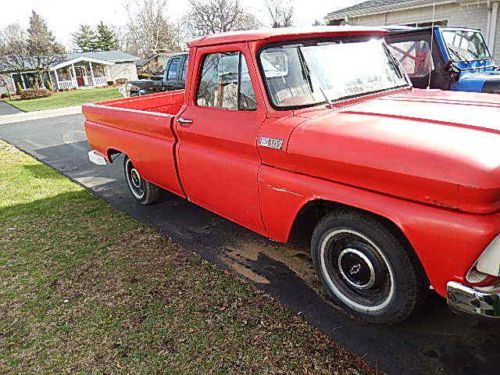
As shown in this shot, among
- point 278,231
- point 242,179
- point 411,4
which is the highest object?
point 411,4

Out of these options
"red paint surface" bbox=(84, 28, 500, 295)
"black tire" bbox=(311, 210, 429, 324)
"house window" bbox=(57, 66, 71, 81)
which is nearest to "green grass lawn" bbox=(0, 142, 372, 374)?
"black tire" bbox=(311, 210, 429, 324)

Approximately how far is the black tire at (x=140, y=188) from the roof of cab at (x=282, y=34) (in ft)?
7.06

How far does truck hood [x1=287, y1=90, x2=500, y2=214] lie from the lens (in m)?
1.97

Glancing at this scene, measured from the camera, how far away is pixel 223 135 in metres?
3.30

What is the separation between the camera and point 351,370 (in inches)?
94.5

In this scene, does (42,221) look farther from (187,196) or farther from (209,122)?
(209,122)

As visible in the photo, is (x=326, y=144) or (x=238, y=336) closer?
(x=326, y=144)

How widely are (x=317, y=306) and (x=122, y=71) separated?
4938cm

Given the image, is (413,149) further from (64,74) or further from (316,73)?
(64,74)

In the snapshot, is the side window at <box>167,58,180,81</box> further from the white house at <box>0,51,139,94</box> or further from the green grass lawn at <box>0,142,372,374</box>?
the white house at <box>0,51,139,94</box>

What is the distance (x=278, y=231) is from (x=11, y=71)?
4801cm

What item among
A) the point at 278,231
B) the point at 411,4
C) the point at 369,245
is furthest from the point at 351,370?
the point at 411,4

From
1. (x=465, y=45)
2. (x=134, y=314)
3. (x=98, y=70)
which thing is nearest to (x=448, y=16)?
(x=465, y=45)

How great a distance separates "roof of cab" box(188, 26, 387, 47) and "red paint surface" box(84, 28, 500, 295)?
12 millimetres
